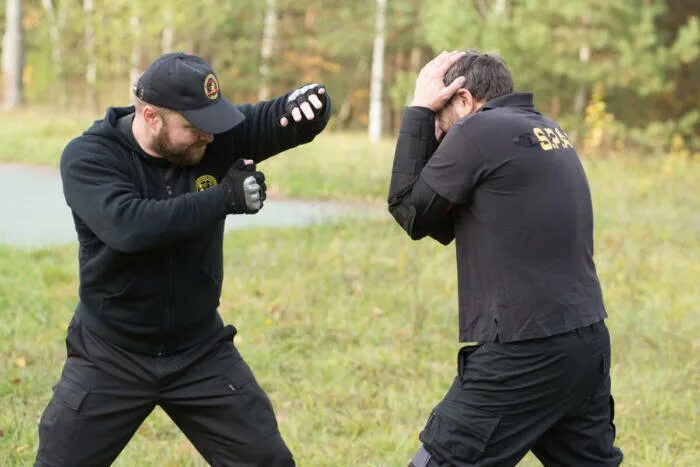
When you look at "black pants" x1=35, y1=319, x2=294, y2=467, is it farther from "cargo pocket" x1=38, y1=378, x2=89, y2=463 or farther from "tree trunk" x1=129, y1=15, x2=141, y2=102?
"tree trunk" x1=129, y1=15, x2=141, y2=102

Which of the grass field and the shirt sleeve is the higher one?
the shirt sleeve

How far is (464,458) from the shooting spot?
3248mm

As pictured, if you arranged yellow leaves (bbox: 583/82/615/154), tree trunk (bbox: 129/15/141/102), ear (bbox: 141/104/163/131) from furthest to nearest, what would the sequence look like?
tree trunk (bbox: 129/15/141/102), yellow leaves (bbox: 583/82/615/154), ear (bbox: 141/104/163/131)

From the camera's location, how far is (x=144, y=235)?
3.30 metres

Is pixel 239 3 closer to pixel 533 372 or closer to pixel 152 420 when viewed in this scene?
pixel 152 420

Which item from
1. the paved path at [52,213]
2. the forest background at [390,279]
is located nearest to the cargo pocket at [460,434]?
the forest background at [390,279]

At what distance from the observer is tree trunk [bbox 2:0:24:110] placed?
25.7 m

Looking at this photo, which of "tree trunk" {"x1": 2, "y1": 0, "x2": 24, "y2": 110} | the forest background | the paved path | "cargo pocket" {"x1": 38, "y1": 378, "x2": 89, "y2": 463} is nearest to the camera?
"cargo pocket" {"x1": 38, "y1": 378, "x2": 89, "y2": 463}

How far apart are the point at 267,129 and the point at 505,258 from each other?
1180 mm

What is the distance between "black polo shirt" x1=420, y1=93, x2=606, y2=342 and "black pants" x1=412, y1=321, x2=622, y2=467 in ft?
0.22

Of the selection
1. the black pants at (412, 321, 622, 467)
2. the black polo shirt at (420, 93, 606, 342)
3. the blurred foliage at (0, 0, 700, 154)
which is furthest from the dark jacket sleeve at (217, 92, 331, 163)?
the blurred foliage at (0, 0, 700, 154)

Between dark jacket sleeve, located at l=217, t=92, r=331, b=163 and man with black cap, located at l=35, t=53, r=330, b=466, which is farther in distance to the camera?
dark jacket sleeve, located at l=217, t=92, r=331, b=163

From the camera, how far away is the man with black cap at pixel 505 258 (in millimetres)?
3217

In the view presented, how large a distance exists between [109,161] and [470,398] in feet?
4.79
